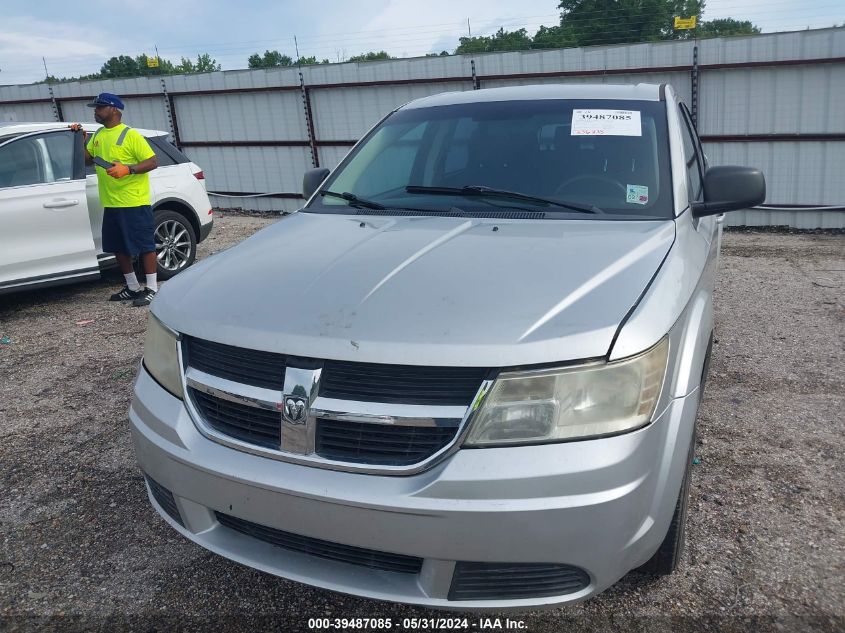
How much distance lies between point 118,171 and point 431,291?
16.0 feet

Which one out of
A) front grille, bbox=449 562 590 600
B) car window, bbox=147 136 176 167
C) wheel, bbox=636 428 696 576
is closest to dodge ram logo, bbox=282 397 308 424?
front grille, bbox=449 562 590 600

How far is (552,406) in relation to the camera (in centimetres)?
180

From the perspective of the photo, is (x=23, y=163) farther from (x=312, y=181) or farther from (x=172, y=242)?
(x=312, y=181)

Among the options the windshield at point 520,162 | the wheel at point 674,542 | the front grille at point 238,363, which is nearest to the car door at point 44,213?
the windshield at point 520,162

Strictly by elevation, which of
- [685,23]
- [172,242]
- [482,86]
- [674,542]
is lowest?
[674,542]

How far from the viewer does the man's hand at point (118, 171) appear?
6020mm

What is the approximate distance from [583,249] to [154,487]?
1.65 meters

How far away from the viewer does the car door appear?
5.97 meters

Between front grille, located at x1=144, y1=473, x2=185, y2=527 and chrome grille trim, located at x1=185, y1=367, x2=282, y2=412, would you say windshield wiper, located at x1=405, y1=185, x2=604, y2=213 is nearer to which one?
chrome grille trim, located at x1=185, y1=367, x2=282, y2=412

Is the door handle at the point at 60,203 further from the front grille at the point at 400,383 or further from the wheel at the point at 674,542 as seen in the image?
the wheel at the point at 674,542

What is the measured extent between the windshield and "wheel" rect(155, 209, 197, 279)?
14.2ft

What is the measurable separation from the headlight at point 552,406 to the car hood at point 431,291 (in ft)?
0.17

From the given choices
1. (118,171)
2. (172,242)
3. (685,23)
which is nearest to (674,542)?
(118,171)

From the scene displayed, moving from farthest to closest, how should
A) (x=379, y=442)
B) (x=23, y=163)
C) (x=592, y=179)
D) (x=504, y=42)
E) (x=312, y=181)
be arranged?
(x=504, y=42) → (x=23, y=163) → (x=312, y=181) → (x=592, y=179) → (x=379, y=442)
